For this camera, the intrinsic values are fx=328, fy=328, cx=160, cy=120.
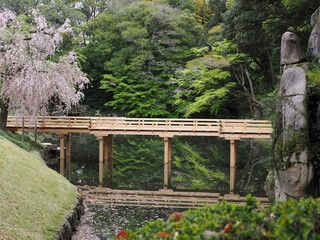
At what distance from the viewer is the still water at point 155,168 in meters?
14.2

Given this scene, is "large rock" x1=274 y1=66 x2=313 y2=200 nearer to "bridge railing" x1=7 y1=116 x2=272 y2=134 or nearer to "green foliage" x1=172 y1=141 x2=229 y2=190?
"green foliage" x1=172 y1=141 x2=229 y2=190

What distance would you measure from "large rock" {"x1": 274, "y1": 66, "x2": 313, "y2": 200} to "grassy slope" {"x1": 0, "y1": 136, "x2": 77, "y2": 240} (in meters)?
7.79

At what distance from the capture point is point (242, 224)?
14.3 feet

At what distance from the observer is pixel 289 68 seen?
12070mm

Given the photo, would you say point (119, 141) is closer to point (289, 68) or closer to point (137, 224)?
point (137, 224)

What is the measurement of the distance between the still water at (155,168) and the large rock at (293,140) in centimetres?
540

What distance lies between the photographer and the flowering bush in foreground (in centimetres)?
382

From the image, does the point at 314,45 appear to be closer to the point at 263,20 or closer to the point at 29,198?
the point at 263,20

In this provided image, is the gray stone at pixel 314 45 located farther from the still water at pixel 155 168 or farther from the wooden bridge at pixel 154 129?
the wooden bridge at pixel 154 129

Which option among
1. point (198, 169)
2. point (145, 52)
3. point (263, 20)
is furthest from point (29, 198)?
point (145, 52)

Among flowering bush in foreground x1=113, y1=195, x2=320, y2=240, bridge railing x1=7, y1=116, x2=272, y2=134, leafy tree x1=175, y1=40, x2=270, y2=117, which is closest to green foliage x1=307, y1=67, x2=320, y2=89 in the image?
flowering bush in foreground x1=113, y1=195, x2=320, y2=240

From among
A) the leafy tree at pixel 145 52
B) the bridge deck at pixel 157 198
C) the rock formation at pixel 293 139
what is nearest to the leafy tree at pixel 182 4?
the leafy tree at pixel 145 52

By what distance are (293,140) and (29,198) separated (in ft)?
30.6

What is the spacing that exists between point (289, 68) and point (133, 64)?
93.9ft
